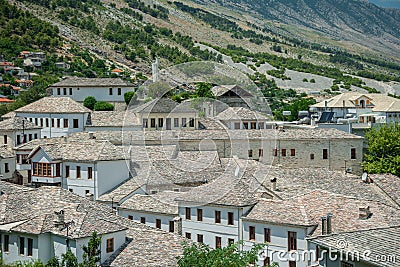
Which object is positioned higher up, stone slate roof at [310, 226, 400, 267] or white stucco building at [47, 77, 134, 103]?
white stucco building at [47, 77, 134, 103]

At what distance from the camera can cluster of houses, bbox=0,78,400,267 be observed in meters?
29.2

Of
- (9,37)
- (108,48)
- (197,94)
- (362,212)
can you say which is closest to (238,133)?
(197,94)

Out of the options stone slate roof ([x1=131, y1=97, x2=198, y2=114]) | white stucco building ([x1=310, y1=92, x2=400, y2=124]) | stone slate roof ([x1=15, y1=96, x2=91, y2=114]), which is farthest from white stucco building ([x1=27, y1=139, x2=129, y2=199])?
white stucco building ([x1=310, y1=92, x2=400, y2=124])

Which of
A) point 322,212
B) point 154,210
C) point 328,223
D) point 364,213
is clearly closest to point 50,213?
point 154,210

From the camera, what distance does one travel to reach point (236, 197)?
35.0 metres

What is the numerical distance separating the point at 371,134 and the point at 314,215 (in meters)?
26.0

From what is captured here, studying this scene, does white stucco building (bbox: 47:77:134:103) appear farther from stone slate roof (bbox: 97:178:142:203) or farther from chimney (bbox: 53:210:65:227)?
chimney (bbox: 53:210:65:227)

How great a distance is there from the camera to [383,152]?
5419 centimetres

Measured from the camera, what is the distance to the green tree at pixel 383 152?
2051 inches

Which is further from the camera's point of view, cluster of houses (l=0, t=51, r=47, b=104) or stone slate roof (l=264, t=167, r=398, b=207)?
cluster of houses (l=0, t=51, r=47, b=104)

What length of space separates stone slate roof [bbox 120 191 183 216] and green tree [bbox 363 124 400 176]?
1938cm

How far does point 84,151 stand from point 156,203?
26.5 feet

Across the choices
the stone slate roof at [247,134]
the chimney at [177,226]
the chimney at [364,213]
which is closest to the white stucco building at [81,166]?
the stone slate roof at [247,134]

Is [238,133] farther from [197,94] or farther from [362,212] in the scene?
[362,212]
